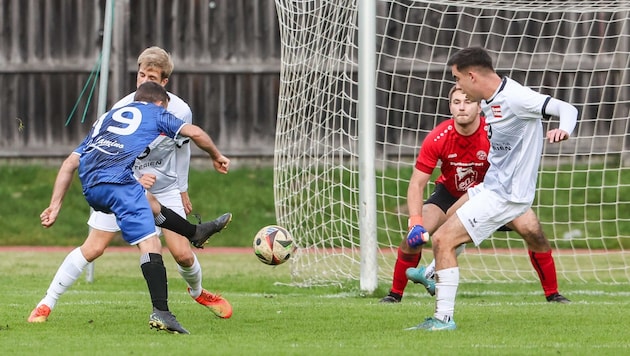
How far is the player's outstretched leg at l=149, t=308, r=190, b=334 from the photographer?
7.25m

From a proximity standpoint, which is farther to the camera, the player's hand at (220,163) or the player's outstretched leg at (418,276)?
the player's outstretched leg at (418,276)

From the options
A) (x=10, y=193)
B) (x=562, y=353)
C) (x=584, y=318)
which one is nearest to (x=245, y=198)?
(x=10, y=193)

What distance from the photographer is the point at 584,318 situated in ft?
26.9

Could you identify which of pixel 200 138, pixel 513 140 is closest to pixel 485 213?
pixel 513 140

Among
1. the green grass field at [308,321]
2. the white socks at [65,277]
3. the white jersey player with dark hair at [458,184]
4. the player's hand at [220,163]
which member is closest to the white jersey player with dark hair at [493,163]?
the green grass field at [308,321]

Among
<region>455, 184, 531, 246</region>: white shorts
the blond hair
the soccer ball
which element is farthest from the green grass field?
the blond hair

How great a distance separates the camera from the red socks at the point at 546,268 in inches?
373

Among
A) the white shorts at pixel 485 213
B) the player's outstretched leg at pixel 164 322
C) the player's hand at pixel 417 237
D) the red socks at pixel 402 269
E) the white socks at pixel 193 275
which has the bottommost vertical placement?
the red socks at pixel 402 269

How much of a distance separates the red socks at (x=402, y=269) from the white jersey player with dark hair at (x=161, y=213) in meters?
1.71

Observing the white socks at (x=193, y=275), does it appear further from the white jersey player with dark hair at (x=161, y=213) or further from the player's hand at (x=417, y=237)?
the player's hand at (x=417, y=237)

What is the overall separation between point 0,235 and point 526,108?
10.5 meters

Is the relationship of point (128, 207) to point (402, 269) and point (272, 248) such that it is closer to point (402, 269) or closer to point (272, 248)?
point (272, 248)

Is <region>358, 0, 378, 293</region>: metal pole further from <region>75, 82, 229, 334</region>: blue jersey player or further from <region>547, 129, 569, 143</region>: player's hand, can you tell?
<region>547, 129, 569, 143</region>: player's hand

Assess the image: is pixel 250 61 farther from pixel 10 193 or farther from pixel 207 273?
pixel 207 273
